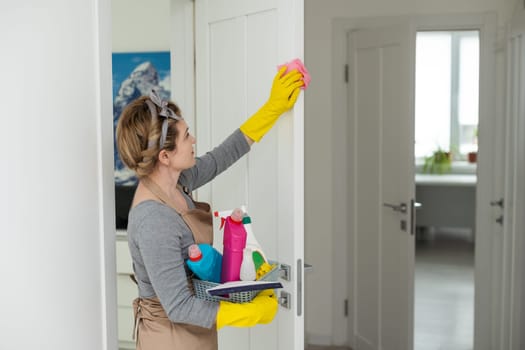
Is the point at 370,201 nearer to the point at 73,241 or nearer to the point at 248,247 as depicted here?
the point at 248,247

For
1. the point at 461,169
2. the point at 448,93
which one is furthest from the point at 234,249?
the point at 448,93

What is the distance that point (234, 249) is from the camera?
176 cm

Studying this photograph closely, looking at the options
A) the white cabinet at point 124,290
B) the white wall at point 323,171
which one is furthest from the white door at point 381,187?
the white cabinet at point 124,290

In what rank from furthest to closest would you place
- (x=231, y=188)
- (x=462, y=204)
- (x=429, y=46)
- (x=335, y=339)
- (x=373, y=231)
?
(x=429, y=46) < (x=462, y=204) < (x=335, y=339) < (x=373, y=231) < (x=231, y=188)

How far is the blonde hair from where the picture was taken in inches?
66.1

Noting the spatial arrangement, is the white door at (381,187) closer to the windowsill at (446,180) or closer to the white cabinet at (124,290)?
the white cabinet at (124,290)

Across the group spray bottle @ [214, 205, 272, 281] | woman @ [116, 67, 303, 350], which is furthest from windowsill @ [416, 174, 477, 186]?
spray bottle @ [214, 205, 272, 281]

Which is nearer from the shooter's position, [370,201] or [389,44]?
[389,44]

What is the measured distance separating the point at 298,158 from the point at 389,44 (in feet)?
7.21

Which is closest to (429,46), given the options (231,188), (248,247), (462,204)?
(462,204)

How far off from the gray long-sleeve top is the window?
6515mm

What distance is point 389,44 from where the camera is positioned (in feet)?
12.8

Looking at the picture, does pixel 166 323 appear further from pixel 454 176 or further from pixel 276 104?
pixel 454 176

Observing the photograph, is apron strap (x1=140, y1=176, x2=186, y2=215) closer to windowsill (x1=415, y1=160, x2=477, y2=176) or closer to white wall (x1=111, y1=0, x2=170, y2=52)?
white wall (x1=111, y1=0, x2=170, y2=52)
